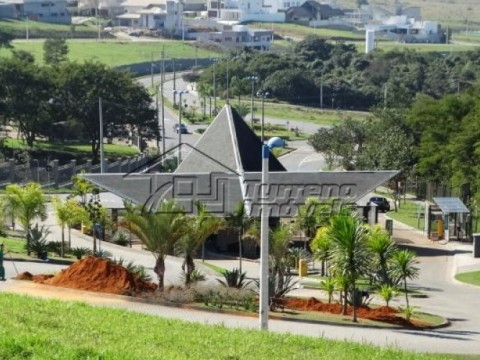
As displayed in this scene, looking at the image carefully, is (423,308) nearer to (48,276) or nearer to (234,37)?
(48,276)

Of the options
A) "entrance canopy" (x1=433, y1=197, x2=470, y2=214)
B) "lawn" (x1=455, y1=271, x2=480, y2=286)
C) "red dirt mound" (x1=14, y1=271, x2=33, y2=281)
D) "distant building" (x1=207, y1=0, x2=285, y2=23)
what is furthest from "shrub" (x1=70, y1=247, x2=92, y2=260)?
"distant building" (x1=207, y1=0, x2=285, y2=23)

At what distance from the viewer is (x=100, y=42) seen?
13750 cm

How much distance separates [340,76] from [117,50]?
82.9 ft

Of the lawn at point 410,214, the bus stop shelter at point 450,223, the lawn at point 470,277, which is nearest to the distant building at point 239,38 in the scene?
the lawn at point 410,214

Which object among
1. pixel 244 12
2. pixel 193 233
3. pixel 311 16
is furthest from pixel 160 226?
pixel 311 16

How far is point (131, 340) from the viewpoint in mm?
18516

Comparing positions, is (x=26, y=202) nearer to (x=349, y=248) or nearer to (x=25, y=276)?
(x=25, y=276)

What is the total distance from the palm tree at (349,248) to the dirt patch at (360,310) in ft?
2.29

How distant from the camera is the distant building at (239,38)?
156 metres

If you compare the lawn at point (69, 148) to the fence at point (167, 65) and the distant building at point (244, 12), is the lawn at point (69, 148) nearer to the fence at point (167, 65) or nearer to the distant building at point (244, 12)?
the fence at point (167, 65)

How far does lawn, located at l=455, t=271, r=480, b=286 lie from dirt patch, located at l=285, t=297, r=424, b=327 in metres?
8.60

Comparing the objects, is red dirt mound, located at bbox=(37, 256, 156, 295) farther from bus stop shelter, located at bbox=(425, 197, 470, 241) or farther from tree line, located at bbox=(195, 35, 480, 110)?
tree line, located at bbox=(195, 35, 480, 110)

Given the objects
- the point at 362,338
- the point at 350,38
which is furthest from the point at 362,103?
the point at 362,338

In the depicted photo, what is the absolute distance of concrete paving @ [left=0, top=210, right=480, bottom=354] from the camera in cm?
2494
